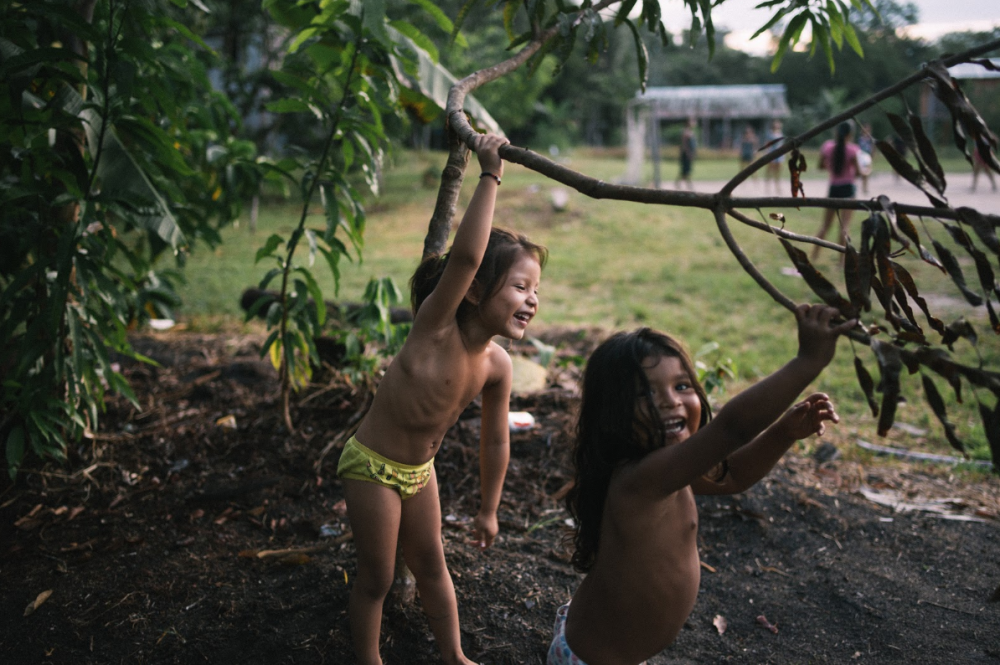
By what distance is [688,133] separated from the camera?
1666 cm

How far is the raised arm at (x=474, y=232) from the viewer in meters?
1.68

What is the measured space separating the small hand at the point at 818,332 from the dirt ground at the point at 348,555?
4.71ft

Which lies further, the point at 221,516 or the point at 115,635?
the point at 221,516

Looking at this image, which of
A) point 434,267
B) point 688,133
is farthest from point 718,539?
point 688,133

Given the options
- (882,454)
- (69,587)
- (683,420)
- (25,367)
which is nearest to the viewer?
(683,420)

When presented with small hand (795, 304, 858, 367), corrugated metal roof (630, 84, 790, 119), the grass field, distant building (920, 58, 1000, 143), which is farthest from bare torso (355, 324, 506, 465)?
corrugated metal roof (630, 84, 790, 119)

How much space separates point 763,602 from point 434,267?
1.73 meters

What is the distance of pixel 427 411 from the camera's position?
2.00 meters

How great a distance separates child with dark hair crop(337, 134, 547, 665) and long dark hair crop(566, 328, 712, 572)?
24cm

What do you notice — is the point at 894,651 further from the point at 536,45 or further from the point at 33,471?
the point at 33,471

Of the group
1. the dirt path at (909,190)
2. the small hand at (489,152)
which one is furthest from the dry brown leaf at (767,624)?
the dirt path at (909,190)

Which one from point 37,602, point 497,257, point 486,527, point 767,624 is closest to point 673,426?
point 497,257

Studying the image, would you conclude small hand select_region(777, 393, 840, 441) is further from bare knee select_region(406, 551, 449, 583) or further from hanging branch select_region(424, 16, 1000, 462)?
bare knee select_region(406, 551, 449, 583)

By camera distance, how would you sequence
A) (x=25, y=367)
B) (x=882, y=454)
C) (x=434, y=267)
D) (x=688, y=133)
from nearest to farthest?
(x=434, y=267), (x=25, y=367), (x=882, y=454), (x=688, y=133)
